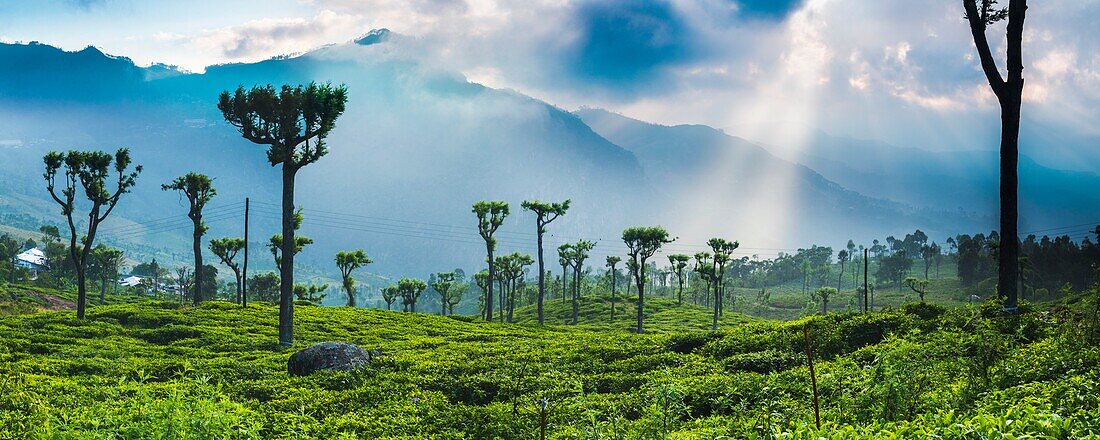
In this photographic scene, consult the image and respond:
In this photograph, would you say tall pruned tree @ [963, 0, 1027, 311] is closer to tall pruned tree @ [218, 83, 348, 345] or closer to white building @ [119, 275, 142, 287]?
tall pruned tree @ [218, 83, 348, 345]

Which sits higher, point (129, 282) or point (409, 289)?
point (409, 289)

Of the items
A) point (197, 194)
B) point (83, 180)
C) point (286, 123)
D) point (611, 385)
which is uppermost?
point (286, 123)

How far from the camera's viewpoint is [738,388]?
1330 cm

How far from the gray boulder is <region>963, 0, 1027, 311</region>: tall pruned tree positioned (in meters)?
20.1

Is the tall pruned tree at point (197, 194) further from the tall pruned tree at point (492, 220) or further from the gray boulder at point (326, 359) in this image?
the gray boulder at point (326, 359)

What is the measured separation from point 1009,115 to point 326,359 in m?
22.5

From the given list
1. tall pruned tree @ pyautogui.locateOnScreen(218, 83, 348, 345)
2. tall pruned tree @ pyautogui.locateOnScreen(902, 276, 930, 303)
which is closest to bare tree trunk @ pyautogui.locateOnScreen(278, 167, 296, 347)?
tall pruned tree @ pyautogui.locateOnScreen(218, 83, 348, 345)

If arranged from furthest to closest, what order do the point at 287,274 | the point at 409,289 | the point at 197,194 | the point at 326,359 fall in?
the point at 409,289 < the point at 197,194 < the point at 287,274 < the point at 326,359

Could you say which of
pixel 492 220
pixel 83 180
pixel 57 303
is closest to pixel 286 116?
pixel 83 180

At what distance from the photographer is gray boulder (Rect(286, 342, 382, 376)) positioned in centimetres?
2180

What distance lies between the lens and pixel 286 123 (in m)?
34.2

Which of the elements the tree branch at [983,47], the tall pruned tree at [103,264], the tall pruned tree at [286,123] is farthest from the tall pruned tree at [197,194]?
the tree branch at [983,47]

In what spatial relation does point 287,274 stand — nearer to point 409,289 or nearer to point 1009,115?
point 1009,115

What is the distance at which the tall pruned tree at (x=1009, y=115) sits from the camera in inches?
695
